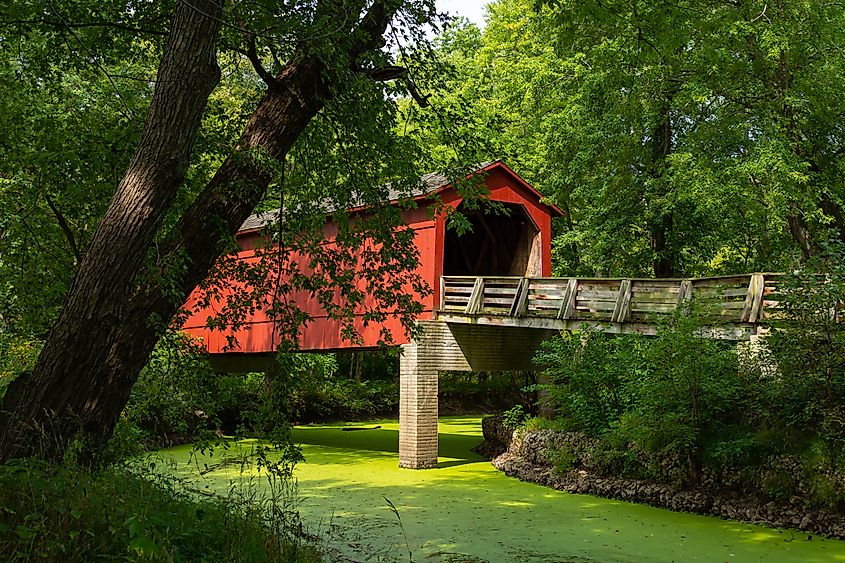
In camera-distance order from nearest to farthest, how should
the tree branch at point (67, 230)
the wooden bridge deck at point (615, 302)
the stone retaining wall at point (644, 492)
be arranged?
the tree branch at point (67, 230)
the stone retaining wall at point (644, 492)
the wooden bridge deck at point (615, 302)

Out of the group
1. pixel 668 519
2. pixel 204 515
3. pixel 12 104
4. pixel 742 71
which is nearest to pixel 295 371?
pixel 204 515

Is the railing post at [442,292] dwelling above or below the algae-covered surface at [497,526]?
above

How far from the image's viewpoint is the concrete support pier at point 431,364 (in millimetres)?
15516

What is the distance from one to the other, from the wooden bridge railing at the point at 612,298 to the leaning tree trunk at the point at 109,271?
8.11 m

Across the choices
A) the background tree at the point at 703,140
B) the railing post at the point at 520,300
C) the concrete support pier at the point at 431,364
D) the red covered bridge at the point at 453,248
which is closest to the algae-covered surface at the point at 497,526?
the concrete support pier at the point at 431,364

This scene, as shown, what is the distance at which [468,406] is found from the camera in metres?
33.1

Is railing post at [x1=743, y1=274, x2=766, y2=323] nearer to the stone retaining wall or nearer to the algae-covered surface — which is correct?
the stone retaining wall

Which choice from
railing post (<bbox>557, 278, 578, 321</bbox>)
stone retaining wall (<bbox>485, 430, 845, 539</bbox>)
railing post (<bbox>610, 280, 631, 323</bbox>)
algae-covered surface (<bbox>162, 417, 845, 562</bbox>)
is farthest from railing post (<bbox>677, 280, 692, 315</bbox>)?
algae-covered surface (<bbox>162, 417, 845, 562</bbox>)

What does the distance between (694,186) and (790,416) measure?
260 inches

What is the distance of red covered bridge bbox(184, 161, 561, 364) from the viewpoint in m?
16.5

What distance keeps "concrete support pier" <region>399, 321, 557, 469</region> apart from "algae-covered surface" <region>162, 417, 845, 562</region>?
67 cm

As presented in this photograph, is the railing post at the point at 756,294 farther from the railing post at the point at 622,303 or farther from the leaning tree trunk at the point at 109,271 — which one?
the leaning tree trunk at the point at 109,271

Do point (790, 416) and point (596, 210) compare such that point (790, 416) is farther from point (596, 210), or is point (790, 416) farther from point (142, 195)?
point (596, 210)

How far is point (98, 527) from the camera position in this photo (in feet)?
14.1
